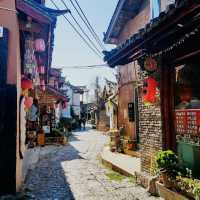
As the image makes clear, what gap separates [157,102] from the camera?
7820 mm

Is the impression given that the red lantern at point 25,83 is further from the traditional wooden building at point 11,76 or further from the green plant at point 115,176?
the green plant at point 115,176

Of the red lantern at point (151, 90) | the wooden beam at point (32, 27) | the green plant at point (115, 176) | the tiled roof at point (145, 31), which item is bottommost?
the green plant at point (115, 176)

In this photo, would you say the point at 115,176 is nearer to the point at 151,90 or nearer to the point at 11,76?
the point at 151,90

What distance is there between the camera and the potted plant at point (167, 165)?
264 inches

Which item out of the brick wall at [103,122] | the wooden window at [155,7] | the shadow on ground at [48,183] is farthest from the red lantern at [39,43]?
the brick wall at [103,122]

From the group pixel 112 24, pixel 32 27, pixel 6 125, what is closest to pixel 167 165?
pixel 6 125

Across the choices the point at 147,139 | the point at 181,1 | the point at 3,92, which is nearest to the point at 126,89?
the point at 147,139

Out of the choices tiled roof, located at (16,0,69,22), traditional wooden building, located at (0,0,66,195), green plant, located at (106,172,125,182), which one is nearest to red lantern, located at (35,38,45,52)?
traditional wooden building, located at (0,0,66,195)

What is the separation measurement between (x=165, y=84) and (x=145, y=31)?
198 cm

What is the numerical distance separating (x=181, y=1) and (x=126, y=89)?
1108 cm

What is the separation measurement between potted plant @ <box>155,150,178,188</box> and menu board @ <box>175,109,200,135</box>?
68 cm

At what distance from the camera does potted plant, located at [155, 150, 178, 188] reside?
671 centimetres

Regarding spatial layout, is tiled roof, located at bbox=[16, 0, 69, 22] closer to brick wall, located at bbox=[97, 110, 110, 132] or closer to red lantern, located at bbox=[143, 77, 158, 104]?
red lantern, located at bbox=[143, 77, 158, 104]

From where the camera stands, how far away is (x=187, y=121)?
682 centimetres
